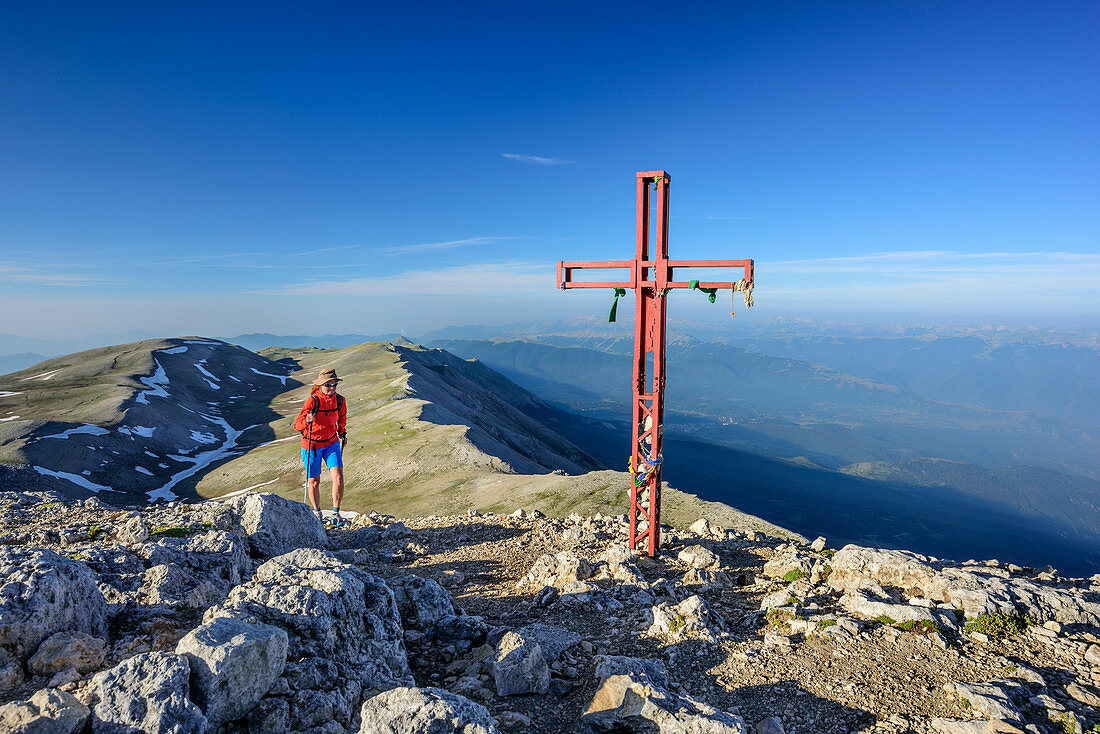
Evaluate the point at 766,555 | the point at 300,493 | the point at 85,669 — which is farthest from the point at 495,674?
Answer: the point at 300,493

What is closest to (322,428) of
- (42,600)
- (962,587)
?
(42,600)

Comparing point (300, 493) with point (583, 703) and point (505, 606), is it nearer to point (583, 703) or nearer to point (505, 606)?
point (505, 606)

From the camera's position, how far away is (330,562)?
810 centimetres

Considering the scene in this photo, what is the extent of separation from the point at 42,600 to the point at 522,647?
5848mm

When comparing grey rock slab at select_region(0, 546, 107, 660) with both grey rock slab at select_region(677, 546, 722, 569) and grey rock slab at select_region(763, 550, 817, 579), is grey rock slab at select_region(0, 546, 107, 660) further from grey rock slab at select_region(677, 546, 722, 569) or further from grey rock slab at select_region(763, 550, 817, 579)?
grey rock slab at select_region(763, 550, 817, 579)

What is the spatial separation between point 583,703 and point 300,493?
183 ft

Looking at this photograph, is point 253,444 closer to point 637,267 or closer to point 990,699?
point 637,267

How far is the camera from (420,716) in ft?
16.4

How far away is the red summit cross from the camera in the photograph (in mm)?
12344

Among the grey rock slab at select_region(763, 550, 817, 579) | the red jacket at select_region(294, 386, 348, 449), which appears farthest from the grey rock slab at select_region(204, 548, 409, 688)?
the grey rock slab at select_region(763, 550, 817, 579)

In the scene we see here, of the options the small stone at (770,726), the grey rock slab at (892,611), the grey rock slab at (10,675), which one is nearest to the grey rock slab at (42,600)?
the grey rock slab at (10,675)

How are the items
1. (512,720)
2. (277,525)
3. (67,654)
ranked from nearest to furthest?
(67,654), (512,720), (277,525)

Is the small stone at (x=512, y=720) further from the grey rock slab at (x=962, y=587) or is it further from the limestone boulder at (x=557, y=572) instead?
the grey rock slab at (x=962, y=587)

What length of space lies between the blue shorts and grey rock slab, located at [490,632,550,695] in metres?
9.50
